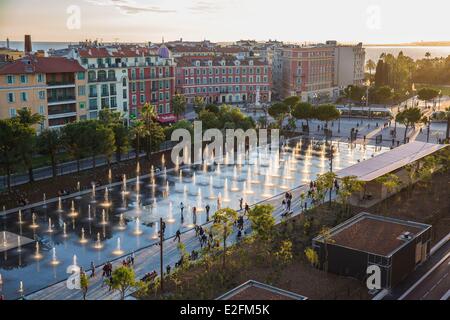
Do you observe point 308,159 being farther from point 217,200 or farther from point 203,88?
point 203,88

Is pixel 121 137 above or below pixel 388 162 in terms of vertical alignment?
above

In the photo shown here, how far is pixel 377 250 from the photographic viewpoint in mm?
30188

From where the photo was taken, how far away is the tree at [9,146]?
147ft

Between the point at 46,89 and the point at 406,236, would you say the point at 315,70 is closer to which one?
the point at 46,89

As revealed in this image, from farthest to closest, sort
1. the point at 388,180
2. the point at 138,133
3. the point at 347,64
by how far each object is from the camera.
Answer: the point at 347,64 → the point at 138,133 → the point at 388,180

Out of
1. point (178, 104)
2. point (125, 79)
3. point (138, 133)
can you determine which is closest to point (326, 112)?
point (178, 104)

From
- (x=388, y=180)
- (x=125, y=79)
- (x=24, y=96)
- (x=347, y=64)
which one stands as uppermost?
(x=347, y=64)

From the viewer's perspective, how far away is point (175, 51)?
119 meters

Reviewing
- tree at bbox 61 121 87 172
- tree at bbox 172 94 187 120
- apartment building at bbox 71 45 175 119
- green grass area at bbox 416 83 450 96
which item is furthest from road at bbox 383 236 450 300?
green grass area at bbox 416 83 450 96

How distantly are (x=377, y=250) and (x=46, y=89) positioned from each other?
4876 cm

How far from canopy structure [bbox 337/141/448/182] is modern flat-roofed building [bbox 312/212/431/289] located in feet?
33.1

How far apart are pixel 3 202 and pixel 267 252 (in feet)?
76.2

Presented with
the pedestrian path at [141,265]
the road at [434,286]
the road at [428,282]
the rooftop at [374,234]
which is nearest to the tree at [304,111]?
the pedestrian path at [141,265]

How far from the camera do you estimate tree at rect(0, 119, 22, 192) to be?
44906mm
